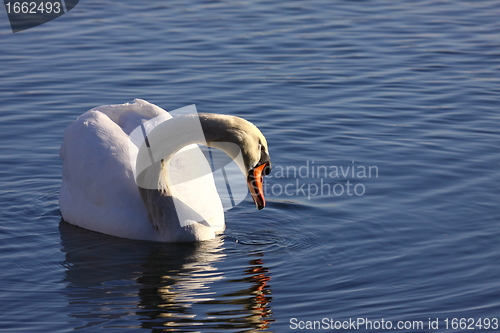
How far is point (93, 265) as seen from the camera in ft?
28.6

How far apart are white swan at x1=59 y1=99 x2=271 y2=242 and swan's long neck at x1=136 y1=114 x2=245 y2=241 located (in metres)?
0.01

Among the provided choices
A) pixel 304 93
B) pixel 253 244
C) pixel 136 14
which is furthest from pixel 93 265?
pixel 136 14

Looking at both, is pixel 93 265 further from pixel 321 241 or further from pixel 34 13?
pixel 34 13

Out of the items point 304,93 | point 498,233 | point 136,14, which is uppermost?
point 136,14

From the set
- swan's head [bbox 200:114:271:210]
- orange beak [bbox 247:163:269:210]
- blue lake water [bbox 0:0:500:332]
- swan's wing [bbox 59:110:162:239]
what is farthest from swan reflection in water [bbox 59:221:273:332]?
swan's head [bbox 200:114:271:210]

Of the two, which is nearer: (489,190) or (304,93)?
(489,190)

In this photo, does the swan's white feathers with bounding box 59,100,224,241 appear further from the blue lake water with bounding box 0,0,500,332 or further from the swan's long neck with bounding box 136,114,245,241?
the blue lake water with bounding box 0,0,500,332

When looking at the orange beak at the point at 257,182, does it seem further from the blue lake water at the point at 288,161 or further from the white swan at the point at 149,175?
the blue lake water at the point at 288,161

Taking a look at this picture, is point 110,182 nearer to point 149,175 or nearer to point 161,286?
point 149,175

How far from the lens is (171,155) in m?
9.05

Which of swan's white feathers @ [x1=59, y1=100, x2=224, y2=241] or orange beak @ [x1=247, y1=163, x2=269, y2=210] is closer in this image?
orange beak @ [x1=247, y1=163, x2=269, y2=210]

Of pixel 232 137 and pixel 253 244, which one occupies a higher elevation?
pixel 232 137

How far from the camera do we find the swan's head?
8430 millimetres

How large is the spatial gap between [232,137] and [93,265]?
2027 millimetres
